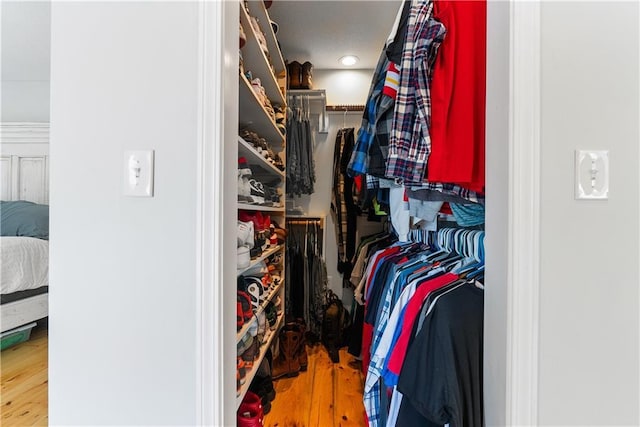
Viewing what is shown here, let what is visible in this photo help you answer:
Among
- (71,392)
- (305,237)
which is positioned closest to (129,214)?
(71,392)

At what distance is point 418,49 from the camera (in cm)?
82

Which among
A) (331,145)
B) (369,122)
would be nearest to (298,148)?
(331,145)

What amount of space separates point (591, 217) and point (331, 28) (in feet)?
6.45

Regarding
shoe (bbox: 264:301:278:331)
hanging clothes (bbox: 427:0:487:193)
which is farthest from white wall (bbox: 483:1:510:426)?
shoe (bbox: 264:301:278:331)

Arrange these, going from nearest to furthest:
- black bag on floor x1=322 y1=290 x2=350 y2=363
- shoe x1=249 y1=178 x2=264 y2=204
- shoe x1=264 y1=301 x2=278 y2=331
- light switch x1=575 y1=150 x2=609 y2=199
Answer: light switch x1=575 y1=150 x2=609 y2=199 < shoe x1=249 y1=178 x2=264 y2=204 < shoe x1=264 y1=301 x2=278 y2=331 < black bag on floor x1=322 y1=290 x2=350 y2=363

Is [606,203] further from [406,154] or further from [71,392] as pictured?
[71,392]

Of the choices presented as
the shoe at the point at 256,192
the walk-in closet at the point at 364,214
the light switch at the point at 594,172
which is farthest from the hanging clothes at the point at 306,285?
the light switch at the point at 594,172

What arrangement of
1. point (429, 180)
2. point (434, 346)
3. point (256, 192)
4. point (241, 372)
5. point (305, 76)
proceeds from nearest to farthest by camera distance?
point (434, 346) < point (429, 180) < point (241, 372) < point (256, 192) < point (305, 76)

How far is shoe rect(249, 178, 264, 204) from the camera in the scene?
143 cm

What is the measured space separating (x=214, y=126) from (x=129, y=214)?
0.90 feet

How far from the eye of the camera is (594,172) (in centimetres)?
57

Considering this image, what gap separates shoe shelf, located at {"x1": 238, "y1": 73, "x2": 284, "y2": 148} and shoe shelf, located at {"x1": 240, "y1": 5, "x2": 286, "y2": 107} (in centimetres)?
23

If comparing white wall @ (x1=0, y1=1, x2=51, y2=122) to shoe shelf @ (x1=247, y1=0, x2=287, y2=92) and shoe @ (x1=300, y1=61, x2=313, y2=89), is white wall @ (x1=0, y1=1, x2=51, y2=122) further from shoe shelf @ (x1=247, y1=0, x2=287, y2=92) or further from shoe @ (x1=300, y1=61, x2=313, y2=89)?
shoe @ (x1=300, y1=61, x2=313, y2=89)

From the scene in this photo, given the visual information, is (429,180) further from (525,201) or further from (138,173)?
(138,173)
